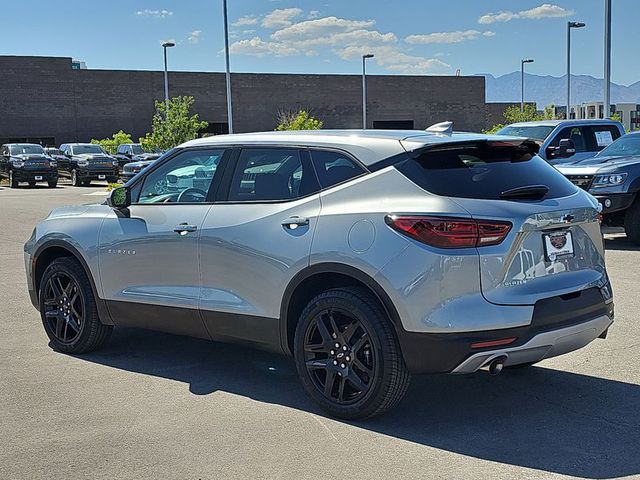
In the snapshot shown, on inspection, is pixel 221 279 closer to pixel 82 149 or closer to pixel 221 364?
pixel 221 364

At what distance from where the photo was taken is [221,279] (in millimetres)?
5789

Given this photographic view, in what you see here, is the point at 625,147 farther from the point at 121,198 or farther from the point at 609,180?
the point at 121,198

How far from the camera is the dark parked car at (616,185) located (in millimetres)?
12148

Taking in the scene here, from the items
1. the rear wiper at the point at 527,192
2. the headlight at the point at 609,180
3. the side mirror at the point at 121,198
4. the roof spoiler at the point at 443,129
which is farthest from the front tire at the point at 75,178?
the rear wiper at the point at 527,192

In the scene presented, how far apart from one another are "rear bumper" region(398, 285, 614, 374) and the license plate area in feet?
0.84

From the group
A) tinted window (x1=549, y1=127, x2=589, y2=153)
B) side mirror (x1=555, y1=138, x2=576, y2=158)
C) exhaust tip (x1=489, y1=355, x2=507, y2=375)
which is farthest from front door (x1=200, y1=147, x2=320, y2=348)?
tinted window (x1=549, y1=127, x2=589, y2=153)

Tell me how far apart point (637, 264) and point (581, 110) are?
85127mm

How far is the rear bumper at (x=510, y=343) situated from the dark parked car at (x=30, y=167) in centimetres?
3246

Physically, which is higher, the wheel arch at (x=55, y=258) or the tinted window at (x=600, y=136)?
the tinted window at (x=600, y=136)

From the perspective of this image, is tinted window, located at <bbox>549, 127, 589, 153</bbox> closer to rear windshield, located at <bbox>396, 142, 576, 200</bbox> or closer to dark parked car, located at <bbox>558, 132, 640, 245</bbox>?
dark parked car, located at <bbox>558, 132, 640, 245</bbox>

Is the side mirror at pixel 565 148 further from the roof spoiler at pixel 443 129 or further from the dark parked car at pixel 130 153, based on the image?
the dark parked car at pixel 130 153

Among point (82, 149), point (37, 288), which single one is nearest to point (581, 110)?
point (82, 149)

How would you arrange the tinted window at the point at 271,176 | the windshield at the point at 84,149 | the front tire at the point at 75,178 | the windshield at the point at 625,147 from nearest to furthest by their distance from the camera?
the tinted window at the point at 271,176, the windshield at the point at 625,147, the front tire at the point at 75,178, the windshield at the point at 84,149

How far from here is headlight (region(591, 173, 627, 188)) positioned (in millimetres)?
12172
